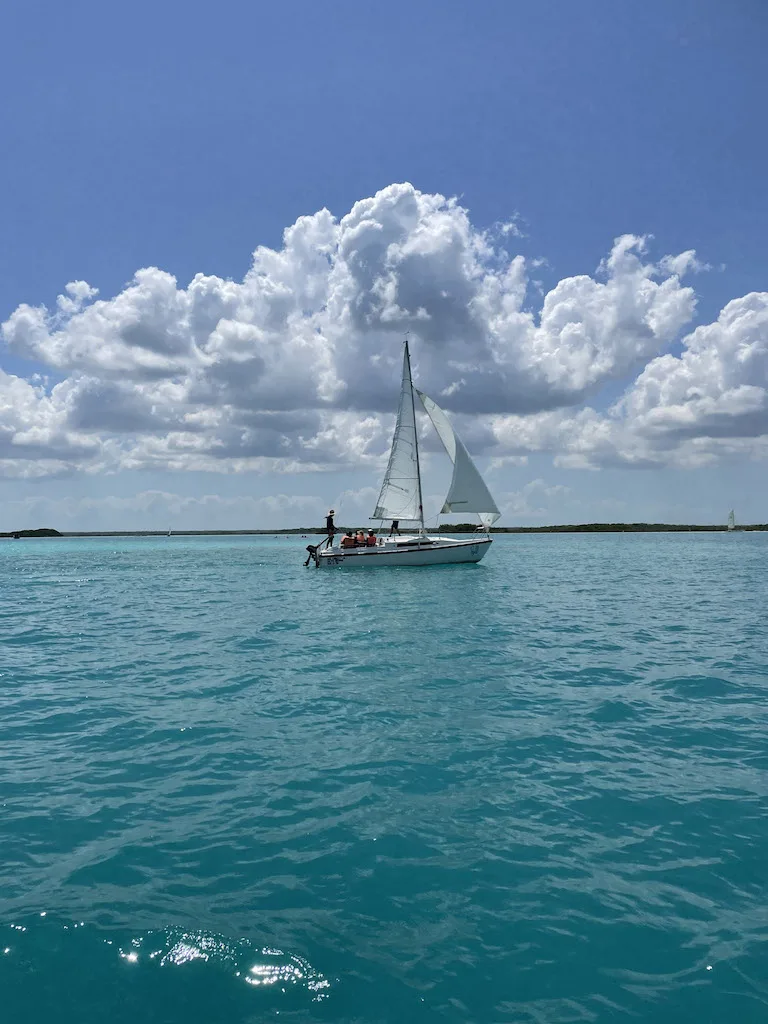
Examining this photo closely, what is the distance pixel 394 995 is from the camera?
→ 5.19 m

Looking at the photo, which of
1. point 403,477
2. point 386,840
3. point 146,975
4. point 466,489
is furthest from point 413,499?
point 146,975

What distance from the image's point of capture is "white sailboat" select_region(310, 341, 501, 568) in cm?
5619

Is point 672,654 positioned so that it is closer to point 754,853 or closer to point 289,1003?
point 754,853

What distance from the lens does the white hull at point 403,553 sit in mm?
55188

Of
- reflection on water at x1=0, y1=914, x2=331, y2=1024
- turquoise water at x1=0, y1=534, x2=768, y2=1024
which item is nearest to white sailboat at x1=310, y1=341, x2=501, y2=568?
turquoise water at x1=0, y1=534, x2=768, y2=1024

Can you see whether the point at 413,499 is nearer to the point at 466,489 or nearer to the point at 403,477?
the point at 403,477

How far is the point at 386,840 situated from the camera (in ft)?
25.5

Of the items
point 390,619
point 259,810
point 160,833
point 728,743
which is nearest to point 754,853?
point 728,743

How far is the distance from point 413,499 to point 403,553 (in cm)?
546

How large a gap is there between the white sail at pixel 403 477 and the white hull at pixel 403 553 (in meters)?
2.74

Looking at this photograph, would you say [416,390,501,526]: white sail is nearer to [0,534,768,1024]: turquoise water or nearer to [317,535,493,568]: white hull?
[317,535,493,568]: white hull

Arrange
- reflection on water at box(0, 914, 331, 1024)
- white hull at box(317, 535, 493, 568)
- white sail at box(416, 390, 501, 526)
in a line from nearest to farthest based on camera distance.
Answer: reflection on water at box(0, 914, 331, 1024) < white hull at box(317, 535, 493, 568) < white sail at box(416, 390, 501, 526)

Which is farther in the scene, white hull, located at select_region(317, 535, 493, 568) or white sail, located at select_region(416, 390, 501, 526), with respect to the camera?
white sail, located at select_region(416, 390, 501, 526)

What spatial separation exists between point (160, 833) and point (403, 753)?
424 cm
